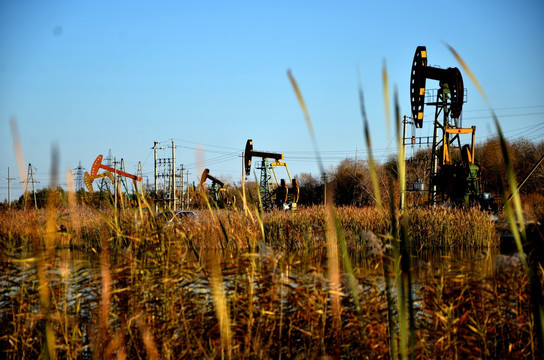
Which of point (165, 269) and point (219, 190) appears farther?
point (219, 190)

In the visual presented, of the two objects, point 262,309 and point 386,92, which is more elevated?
point 386,92

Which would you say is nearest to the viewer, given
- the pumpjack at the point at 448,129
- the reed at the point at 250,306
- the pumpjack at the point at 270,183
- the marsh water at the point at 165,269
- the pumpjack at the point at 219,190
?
the reed at the point at 250,306

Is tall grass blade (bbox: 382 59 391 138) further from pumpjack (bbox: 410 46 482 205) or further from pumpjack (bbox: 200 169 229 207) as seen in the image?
pumpjack (bbox: 410 46 482 205)

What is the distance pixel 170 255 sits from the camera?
13.6 ft

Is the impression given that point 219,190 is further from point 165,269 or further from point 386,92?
point 386,92

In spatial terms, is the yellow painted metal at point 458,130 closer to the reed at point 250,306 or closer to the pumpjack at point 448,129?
the pumpjack at point 448,129

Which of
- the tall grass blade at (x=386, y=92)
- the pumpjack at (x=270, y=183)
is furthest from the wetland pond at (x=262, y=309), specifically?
the pumpjack at (x=270, y=183)

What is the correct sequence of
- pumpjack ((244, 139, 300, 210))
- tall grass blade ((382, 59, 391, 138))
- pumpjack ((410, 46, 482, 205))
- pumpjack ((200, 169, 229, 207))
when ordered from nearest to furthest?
tall grass blade ((382, 59, 391, 138)), pumpjack ((200, 169, 229, 207)), pumpjack ((410, 46, 482, 205)), pumpjack ((244, 139, 300, 210))

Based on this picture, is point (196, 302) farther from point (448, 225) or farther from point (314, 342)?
point (448, 225)

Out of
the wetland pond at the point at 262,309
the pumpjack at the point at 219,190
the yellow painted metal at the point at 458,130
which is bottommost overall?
the wetland pond at the point at 262,309

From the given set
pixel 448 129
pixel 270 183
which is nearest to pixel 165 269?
pixel 448 129

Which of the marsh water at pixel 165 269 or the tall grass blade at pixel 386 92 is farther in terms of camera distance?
the marsh water at pixel 165 269

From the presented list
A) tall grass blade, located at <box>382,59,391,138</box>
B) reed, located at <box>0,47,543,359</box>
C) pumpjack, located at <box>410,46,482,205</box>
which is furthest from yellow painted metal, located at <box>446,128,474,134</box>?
tall grass blade, located at <box>382,59,391,138</box>

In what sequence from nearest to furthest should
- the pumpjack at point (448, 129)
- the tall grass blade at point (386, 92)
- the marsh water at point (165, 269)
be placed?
1. the tall grass blade at point (386, 92)
2. the marsh water at point (165, 269)
3. the pumpjack at point (448, 129)
